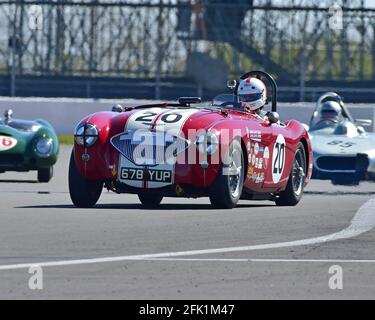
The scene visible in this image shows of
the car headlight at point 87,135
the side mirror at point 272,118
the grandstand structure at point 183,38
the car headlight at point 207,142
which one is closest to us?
the car headlight at point 207,142

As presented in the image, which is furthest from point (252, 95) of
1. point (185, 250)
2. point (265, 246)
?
point (185, 250)

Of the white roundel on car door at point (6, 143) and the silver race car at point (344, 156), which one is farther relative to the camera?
the silver race car at point (344, 156)

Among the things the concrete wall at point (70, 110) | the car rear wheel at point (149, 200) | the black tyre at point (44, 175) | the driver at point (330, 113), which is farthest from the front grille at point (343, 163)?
the concrete wall at point (70, 110)

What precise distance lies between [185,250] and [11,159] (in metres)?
8.59

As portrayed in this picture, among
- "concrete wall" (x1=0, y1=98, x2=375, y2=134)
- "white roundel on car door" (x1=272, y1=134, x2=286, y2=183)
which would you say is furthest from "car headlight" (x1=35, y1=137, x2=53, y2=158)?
"concrete wall" (x1=0, y1=98, x2=375, y2=134)

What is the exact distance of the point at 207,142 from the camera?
1169cm

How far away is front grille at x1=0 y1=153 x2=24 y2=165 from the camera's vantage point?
16.9 meters

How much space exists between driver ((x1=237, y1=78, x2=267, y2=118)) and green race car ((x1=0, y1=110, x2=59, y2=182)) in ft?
12.4

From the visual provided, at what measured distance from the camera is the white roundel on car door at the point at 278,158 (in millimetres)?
12930

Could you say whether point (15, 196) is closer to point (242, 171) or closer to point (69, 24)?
point (242, 171)

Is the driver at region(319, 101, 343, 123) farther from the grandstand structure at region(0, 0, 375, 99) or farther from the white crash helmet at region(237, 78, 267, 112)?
the grandstand structure at region(0, 0, 375, 99)

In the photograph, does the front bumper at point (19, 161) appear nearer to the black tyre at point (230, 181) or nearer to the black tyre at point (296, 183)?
the black tyre at point (296, 183)

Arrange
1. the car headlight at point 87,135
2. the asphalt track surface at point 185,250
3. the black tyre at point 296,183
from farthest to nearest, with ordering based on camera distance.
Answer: the black tyre at point 296,183 → the car headlight at point 87,135 → the asphalt track surface at point 185,250
